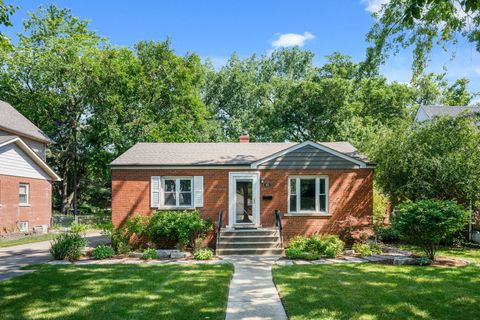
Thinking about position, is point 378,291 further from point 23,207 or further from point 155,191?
point 23,207

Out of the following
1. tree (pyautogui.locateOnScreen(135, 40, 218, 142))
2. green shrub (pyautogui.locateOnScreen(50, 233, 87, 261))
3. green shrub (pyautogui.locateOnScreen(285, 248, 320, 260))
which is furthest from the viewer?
tree (pyautogui.locateOnScreen(135, 40, 218, 142))

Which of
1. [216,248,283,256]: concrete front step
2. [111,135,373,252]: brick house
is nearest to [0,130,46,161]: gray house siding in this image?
[111,135,373,252]: brick house

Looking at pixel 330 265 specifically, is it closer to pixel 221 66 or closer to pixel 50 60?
pixel 50 60

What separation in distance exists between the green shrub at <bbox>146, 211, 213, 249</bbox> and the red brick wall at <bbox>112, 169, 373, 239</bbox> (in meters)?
0.83

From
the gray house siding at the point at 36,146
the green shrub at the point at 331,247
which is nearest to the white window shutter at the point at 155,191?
the green shrub at the point at 331,247

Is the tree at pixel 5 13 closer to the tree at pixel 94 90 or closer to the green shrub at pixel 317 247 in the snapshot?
the green shrub at pixel 317 247

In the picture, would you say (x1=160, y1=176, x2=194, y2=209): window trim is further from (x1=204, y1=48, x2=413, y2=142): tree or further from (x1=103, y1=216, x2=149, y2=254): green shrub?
(x1=204, y1=48, x2=413, y2=142): tree

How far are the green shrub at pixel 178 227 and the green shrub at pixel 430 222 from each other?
6816mm

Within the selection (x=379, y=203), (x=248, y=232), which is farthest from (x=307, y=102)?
(x=248, y=232)

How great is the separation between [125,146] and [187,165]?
1567 cm

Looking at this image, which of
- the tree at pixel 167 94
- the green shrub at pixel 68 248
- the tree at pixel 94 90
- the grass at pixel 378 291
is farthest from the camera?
the tree at pixel 167 94

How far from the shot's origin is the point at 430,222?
1112cm

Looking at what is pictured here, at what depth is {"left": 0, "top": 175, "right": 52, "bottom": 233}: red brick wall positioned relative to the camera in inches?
805

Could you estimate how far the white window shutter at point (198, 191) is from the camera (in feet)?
49.1
